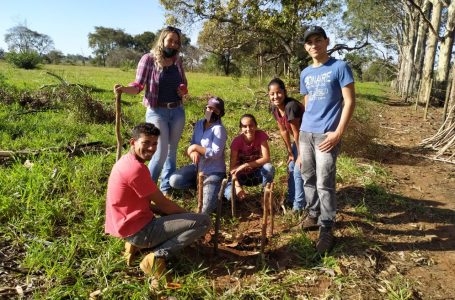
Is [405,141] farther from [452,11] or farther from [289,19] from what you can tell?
[289,19]

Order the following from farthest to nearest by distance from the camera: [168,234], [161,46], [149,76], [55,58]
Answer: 1. [55,58]
2. [149,76]
3. [161,46]
4. [168,234]

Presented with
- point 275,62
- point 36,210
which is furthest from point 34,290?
point 275,62

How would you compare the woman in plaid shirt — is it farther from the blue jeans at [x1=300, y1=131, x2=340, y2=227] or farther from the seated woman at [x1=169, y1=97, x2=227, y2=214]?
the blue jeans at [x1=300, y1=131, x2=340, y2=227]

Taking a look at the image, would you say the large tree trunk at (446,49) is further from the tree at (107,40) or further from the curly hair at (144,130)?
the tree at (107,40)

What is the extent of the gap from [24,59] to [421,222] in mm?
21133

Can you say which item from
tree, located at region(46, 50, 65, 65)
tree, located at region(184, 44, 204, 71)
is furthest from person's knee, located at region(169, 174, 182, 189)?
tree, located at region(46, 50, 65, 65)

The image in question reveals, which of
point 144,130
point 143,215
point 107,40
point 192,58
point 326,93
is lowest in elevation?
point 143,215

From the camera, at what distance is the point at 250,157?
438cm

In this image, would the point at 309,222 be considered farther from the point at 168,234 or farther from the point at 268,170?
the point at 168,234

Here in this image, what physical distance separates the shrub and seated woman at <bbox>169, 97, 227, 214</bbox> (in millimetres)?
15827

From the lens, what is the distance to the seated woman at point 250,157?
4223 mm

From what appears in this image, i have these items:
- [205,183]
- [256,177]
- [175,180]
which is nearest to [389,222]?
[256,177]

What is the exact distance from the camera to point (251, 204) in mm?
4594

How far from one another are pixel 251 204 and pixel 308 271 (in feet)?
4.94
